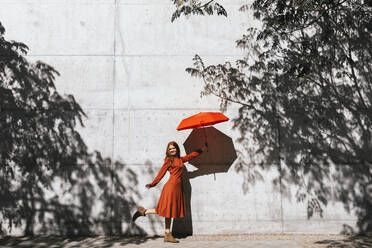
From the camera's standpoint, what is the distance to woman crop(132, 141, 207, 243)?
6.56 metres

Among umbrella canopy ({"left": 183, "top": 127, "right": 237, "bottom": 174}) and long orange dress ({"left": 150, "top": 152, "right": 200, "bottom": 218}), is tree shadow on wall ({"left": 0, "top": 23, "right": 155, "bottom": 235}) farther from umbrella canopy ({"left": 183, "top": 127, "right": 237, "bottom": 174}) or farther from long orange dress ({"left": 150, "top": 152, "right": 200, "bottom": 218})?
umbrella canopy ({"left": 183, "top": 127, "right": 237, "bottom": 174})

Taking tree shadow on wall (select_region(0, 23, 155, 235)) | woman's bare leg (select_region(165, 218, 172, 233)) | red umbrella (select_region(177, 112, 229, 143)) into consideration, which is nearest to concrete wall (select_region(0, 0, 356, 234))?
tree shadow on wall (select_region(0, 23, 155, 235))

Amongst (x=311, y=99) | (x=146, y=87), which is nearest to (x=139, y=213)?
(x=146, y=87)

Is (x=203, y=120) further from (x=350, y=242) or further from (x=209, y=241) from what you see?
(x=350, y=242)

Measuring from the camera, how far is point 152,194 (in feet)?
23.9

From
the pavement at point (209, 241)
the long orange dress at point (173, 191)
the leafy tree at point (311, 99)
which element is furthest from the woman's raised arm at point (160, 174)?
the leafy tree at point (311, 99)

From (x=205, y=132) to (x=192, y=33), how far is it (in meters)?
2.43

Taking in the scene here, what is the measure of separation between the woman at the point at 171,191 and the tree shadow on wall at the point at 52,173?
77cm

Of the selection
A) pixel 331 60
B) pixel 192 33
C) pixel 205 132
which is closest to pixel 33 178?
pixel 205 132

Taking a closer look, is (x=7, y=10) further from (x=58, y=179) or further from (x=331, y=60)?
(x=331, y=60)

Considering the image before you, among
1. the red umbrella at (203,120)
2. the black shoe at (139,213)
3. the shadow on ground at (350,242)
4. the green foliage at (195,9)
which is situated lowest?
the shadow on ground at (350,242)

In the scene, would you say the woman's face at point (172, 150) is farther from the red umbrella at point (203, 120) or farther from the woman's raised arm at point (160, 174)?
the red umbrella at point (203, 120)

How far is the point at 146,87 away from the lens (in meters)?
7.57

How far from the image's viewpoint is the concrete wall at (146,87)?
7.23 meters
